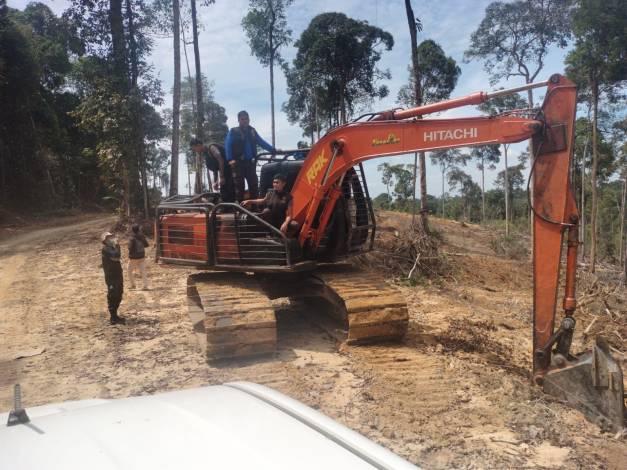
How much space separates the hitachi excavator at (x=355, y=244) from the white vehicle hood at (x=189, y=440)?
3.73 meters

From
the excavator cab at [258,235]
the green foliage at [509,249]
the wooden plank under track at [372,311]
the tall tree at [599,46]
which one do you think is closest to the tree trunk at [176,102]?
the excavator cab at [258,235]

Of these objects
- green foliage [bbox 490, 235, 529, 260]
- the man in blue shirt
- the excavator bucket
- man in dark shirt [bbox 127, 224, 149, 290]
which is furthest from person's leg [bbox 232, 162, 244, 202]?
green foliage [bbox 490, 235, 529, 260]

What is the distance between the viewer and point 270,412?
1.75 metres

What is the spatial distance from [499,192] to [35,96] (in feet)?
153

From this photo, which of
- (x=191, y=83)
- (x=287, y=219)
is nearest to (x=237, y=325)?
(x=287, y=219)

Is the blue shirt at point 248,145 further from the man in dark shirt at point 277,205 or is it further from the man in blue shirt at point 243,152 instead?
the man in dark shirt at point 277,205

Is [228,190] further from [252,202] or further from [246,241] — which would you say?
[246,241]

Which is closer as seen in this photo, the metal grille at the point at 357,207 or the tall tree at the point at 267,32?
the metal grille at the point at 357,207

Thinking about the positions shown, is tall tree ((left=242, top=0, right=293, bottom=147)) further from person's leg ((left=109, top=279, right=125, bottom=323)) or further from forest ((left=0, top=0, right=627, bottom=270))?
person's leg ((left=109, top=279, right=125, bottom=323))

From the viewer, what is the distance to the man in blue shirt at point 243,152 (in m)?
7.42

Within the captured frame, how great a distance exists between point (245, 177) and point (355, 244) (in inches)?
77.1

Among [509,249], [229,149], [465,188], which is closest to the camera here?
[229,149]

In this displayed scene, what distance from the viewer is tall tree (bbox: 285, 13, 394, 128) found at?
862 inches

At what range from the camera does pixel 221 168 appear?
752 cm
